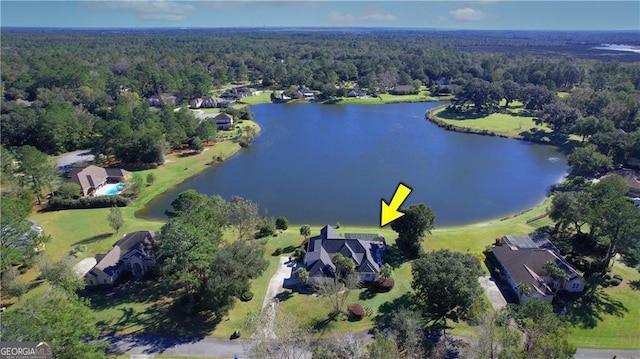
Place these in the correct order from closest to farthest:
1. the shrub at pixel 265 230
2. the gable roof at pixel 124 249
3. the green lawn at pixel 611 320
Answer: the green lawn at pixel 611 320 → the gable roof at pixel 124 249 → the shrub at pixel 265 230

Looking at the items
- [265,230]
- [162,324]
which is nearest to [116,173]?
[265,230]

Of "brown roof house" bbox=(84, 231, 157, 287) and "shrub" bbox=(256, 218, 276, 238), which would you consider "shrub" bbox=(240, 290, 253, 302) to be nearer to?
"brown roof house" bbox=(84, 231, 157, 287)

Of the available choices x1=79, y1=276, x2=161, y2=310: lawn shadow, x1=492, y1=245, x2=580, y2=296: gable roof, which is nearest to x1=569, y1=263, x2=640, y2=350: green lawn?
x1=492, y1=245, x2=580, y2=296: gable roof

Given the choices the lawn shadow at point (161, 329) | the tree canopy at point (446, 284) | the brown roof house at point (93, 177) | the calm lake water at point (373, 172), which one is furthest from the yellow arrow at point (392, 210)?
the brown roof house at point (93, 177)

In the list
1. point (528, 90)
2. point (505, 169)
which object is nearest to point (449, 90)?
point (528, 90)

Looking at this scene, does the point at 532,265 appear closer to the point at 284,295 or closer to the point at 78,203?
the point at 284,295

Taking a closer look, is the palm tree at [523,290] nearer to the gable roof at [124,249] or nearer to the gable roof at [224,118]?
the gable roof at [124,249]
